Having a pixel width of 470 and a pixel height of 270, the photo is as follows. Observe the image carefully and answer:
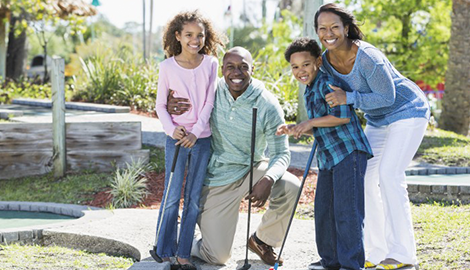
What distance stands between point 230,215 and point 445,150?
5302 millimetres

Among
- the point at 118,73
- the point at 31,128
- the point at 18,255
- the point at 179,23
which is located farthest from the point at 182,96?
the point at 118,73

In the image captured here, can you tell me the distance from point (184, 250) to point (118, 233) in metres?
1.04

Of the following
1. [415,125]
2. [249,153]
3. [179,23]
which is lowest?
[249,153]

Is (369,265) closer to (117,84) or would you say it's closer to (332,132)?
(332,132)

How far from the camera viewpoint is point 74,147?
25.3 ft

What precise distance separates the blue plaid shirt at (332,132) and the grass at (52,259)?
Result: 5.07 feet

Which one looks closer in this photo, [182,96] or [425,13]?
[182,96]

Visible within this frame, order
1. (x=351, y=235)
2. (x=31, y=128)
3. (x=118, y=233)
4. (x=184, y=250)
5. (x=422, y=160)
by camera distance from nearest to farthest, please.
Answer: (x=351, y=235) → (x=184, y=250) → (x=118, y=233) → (x=31, y=128) → (x=422, y=160)

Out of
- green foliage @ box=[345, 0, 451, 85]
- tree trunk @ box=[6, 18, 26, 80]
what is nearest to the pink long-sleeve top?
green foliage @ box=[345, 0, 451, 85]

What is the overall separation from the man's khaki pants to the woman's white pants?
0.57 metres

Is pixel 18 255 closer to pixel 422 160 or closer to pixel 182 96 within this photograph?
pixel 182 96

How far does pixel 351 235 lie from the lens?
3609 mm

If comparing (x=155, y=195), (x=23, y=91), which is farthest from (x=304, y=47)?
(x=23, y=91)

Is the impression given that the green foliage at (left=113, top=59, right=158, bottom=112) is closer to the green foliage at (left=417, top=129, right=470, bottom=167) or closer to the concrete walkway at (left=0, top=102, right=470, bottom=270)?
the green foliage at (left=417, top=129, right=470, bottom=167)
